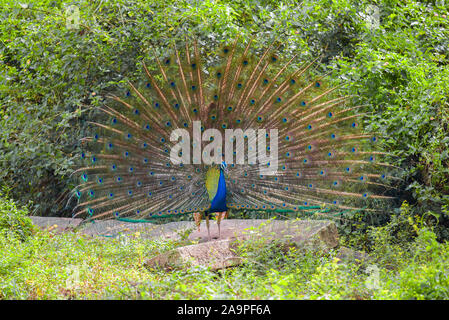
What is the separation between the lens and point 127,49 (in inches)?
317

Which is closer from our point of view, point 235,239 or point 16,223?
point 235,239

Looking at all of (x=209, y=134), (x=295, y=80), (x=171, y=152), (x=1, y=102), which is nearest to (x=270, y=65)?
(x=295, y=80)

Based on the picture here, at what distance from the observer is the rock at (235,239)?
208 inches

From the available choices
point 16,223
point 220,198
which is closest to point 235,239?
point 220,198

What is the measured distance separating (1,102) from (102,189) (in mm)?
3576

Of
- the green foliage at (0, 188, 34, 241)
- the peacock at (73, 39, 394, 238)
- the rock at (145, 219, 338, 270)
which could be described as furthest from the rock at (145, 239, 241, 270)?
the green foliage at (0, 188, 34, 241)

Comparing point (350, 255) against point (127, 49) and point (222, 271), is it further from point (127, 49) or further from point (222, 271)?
point (127, 49)

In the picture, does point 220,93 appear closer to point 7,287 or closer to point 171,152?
point 171,152

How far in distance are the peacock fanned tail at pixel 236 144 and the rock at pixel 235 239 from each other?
0.79 ft

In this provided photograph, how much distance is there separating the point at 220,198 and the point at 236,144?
62 cm

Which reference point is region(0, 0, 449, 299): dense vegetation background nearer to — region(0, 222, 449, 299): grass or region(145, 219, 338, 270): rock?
region(0, 222, 449, 299): grass

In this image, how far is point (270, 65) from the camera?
618cm

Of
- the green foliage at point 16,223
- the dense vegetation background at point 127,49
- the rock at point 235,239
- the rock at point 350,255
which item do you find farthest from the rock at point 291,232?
the green foliage at point 16,223

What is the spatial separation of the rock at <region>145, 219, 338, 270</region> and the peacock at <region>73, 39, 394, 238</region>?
22 centimetres
